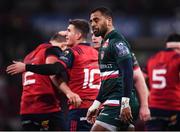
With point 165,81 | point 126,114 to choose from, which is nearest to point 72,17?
point 165,81

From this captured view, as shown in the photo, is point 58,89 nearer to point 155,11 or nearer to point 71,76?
point 71,76

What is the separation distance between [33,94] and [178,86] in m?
2.62

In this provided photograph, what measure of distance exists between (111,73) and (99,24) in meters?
0.60

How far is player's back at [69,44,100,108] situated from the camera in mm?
8352

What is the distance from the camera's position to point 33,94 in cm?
901

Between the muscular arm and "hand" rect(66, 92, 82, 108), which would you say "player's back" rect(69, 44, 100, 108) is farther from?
the muscular arm

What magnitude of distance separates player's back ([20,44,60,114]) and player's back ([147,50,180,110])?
2138mm

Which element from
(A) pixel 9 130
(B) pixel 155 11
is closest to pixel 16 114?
(A) pixel 9 130

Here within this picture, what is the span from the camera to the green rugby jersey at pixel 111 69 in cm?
704

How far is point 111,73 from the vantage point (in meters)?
7.13

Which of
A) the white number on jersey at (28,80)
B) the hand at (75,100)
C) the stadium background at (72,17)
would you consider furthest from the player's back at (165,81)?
the stadium background at (72,17)

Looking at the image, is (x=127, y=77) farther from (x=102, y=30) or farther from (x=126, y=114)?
(x=102, y=30)

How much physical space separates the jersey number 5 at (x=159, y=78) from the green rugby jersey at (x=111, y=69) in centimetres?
330

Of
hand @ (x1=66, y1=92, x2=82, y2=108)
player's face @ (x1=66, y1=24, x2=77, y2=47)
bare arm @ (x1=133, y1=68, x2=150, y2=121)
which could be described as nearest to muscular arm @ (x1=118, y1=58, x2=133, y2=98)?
hand @ (x1=66, y1=92, x2=82, y2=108)
